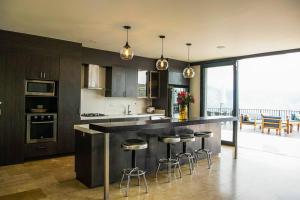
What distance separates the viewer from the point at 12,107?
4355mm

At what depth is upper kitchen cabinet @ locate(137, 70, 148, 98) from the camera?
6863 mm

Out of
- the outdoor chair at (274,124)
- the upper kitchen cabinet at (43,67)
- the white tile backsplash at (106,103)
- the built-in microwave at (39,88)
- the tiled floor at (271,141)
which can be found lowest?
the tiled floor at (271,141)

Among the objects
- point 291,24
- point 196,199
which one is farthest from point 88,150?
point 291,24

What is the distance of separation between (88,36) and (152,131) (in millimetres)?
2477

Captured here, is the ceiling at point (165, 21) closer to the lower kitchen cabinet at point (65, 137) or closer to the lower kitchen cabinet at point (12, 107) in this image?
the lower kitchen cabinet at point (12, 107)

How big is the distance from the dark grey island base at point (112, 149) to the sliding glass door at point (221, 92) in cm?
292

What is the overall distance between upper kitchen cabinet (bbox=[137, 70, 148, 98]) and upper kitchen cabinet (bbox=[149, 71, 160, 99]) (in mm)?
166

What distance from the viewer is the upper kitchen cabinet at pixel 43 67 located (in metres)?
4.59

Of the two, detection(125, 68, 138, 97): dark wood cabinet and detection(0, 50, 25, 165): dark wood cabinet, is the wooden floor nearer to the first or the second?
detection(0, 50, 25, 165): dark wood cabinet

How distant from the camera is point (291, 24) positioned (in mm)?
3660

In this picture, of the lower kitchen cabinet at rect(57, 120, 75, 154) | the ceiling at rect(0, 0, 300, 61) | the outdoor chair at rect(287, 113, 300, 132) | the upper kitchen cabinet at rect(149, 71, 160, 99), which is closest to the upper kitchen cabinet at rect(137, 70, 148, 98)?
the upper kitchen cabinet at rect(149, 71, 160, 99)

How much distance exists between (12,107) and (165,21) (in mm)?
3452

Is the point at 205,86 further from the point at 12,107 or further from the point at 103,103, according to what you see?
the point at 12,107

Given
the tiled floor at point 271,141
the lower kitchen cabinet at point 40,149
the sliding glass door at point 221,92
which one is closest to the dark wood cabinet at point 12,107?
the lower kitchen cabinet at point 40,149
